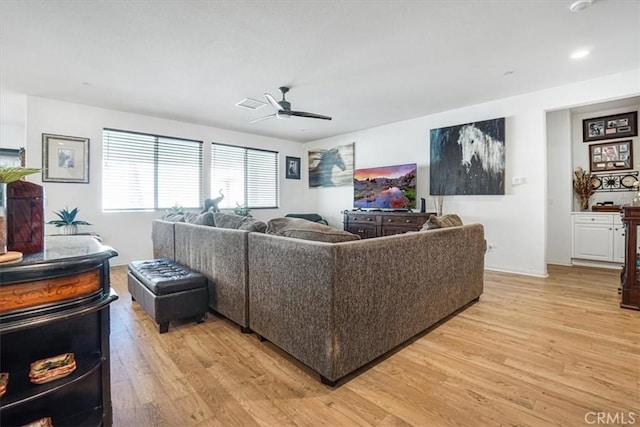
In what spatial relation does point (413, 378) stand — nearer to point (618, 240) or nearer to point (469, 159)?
point (469, 159)

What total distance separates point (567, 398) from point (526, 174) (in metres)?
3.51

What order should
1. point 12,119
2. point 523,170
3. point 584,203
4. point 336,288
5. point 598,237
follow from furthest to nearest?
point 12,119
point 584,203
point 598,237
point 523,170
point 336,288

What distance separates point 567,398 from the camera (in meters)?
1.60

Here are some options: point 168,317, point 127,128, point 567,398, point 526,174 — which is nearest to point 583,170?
point 526,174

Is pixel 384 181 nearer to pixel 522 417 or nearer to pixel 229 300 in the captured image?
pixel 229 300

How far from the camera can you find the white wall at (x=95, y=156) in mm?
4328

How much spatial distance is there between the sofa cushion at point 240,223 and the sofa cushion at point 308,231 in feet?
0.51

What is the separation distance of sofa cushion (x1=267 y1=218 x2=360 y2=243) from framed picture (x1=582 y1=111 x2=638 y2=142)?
17.5ft

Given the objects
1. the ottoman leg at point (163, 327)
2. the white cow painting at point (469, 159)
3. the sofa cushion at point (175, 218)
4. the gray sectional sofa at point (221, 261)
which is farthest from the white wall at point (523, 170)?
the ottoman leg at point (163, 327)

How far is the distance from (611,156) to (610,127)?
0.46 metres

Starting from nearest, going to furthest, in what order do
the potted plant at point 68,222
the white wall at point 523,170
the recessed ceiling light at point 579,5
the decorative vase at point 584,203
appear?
the recessed ceiling light at point 579,5, the white wall at point 523,170, the potted plant at point 68,222, the decorative vase at point 584,203

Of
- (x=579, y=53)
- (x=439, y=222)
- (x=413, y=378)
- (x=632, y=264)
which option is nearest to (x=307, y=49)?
(x=439, y=222)

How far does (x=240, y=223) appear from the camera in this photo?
2.55 meters

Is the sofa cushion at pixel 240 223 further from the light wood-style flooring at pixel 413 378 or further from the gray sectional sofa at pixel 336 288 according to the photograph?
the light wood-style flooring at pixel 413 378
